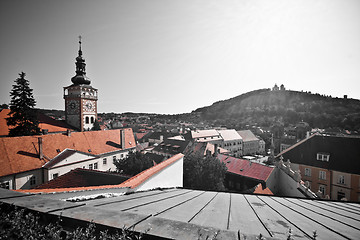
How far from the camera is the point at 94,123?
41.1 metres

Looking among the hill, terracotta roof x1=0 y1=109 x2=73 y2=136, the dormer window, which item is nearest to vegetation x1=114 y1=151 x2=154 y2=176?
the dormer window

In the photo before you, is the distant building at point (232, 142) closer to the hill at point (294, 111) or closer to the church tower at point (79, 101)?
the church tower at point (79, 101)

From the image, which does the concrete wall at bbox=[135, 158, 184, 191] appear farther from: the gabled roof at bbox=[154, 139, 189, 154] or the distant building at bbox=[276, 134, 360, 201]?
the gabled roof at bbox=[154, 139, 189, 154]

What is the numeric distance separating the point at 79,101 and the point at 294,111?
520 feet

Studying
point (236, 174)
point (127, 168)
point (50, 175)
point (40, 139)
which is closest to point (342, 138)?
point (236, 174)

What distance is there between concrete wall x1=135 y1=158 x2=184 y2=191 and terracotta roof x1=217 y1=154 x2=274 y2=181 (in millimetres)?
12679

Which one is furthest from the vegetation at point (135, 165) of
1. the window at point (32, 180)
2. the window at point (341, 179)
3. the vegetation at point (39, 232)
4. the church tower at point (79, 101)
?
the church tower at point (79, 101)

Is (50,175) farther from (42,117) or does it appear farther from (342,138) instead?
(342,138)

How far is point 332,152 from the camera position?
19906 mm

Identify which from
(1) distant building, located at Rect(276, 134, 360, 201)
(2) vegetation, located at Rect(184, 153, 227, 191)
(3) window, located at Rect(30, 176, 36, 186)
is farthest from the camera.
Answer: (1) distant building, located at Rect(276, 134, 360, 201)

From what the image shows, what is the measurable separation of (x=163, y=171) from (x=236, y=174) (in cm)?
1665

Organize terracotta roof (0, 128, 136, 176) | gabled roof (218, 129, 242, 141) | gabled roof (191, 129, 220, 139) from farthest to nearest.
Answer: gabled roof (218, 129, 242, 141)
gabled roof (191, 129, 220, 139)
terracotta roof (0, 128, 136, 176)

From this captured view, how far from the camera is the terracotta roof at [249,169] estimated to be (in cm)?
1822

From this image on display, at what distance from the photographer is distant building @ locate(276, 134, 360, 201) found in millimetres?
17453
